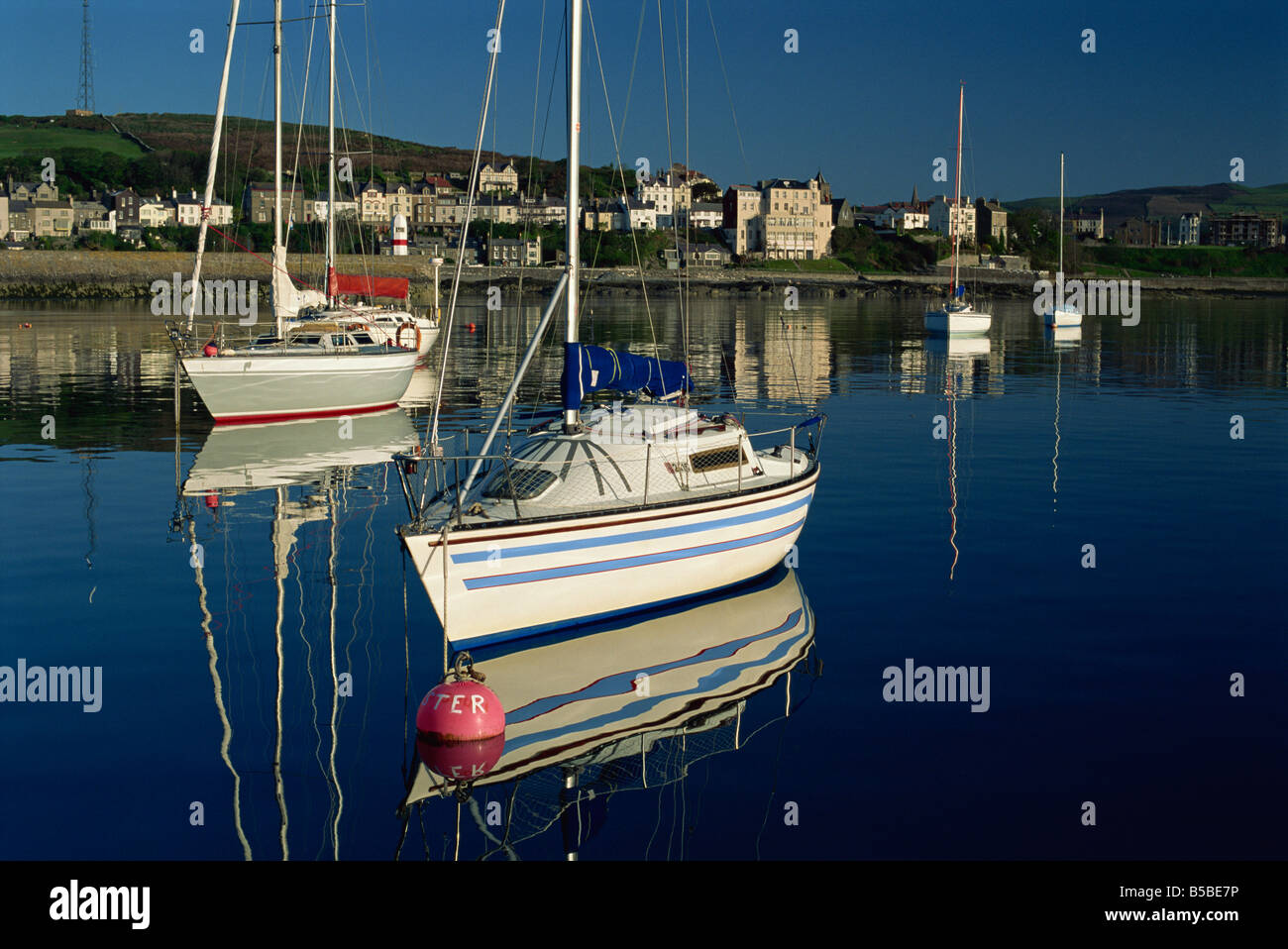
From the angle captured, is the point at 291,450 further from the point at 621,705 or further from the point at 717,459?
the point at 621,705

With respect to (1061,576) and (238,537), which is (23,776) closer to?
Result: (238,537)

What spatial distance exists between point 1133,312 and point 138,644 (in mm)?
108916

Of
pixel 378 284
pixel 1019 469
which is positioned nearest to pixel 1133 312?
pixel 378 284

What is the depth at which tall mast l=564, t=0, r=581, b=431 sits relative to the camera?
15.4 metres

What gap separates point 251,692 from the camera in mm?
12391

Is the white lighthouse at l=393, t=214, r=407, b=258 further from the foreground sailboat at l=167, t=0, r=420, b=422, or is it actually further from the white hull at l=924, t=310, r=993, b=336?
the white hull at l=924, t=310, r=993, b=336

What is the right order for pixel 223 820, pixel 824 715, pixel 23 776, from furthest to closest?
pixel 824 715 → pixel 23 776 → pixel 223 820

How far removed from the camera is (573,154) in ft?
50.9

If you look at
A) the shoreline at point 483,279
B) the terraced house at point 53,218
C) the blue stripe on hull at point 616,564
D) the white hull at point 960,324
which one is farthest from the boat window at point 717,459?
the terraced house at point 53,218

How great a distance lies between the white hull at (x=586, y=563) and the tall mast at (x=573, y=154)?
2189 millimetres

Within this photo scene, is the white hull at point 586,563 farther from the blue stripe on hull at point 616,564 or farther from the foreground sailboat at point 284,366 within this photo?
the foreground sailboat at point 284,366

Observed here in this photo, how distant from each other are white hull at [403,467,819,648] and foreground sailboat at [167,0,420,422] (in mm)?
18425

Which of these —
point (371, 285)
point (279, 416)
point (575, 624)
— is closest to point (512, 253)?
point (371, 285)

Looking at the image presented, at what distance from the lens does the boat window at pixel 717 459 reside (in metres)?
15.8
